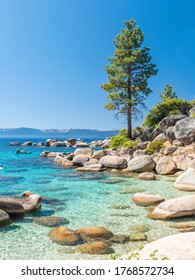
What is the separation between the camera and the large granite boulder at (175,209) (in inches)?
378

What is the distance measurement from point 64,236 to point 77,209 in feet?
10.7

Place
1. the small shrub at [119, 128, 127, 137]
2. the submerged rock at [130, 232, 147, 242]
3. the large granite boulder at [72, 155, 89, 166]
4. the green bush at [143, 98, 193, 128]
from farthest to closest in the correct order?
the small shrub at [119, 128, 127, 137] < the green bush at [143, 98, 193, 128] < the large granite boulder at [72, 155, 89, 166] < the submerged rock at [130, 232, 147, 242]

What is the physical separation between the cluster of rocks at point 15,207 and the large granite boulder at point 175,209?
4.21 meters

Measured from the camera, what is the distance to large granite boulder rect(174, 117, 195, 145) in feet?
81.0

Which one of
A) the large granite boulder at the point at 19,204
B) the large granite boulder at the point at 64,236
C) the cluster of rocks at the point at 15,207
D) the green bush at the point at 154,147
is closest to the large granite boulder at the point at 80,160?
the green bush at the point at 154,147

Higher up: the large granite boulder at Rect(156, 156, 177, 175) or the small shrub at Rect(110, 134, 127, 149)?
the small shrub at Rect(110, 134, 127, 149)

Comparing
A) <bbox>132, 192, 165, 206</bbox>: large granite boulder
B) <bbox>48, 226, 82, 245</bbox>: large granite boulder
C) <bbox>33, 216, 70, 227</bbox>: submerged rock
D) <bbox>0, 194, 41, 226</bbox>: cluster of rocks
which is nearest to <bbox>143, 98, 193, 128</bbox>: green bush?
<bbox>132, 192, 165, 206</bbox>: large granite boulder

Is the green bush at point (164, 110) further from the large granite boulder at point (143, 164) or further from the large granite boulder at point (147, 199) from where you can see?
the large granite boulder at point (147, 199)

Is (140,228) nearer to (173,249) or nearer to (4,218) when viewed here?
(173,249)

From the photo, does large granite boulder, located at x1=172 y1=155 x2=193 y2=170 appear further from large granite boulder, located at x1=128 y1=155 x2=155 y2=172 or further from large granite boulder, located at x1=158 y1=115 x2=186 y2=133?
large granite boulder, located at x1=158 y1=115 x2=186 y2=133

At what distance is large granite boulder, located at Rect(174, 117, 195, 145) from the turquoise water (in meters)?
8.01

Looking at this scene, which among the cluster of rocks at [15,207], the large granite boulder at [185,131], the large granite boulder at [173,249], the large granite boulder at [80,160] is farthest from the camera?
the large granite boulder at [80,160]
